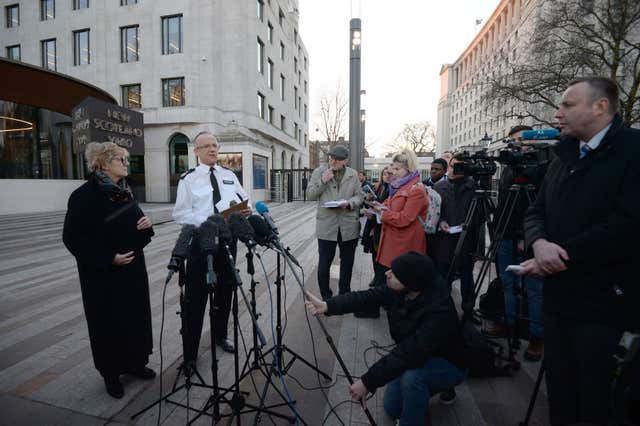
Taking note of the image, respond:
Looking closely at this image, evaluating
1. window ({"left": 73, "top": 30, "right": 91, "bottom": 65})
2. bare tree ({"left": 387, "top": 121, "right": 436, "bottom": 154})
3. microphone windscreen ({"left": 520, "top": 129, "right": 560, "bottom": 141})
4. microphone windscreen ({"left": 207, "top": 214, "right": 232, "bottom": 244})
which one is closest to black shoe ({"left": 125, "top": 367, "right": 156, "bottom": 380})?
microphone windscreen ({"left": 207, "top": 214, "right": 232, "bottom": 244})

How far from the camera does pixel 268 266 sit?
22.6ft

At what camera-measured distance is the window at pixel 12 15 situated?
26266mm

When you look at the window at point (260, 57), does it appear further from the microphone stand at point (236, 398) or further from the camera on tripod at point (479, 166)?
the microphone stand at point (236, 398)

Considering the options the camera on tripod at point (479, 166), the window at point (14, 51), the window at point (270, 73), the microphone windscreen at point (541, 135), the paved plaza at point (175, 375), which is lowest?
the paved plaza at point (175, 375)

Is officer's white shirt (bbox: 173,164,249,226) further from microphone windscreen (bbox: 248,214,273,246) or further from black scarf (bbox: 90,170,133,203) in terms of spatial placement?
microphone windscreen (bbox: 248,214,273,246)

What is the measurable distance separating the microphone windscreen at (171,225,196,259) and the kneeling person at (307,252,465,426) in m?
0.84

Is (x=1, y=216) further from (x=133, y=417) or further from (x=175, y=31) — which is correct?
(x=133, y=417)

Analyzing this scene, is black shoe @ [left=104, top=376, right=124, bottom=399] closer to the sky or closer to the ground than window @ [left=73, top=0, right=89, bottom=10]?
closer to the ground

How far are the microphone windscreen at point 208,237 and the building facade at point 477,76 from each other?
99.8 ft

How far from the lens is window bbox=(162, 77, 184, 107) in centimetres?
2306

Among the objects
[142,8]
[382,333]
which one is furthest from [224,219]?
[142,8]

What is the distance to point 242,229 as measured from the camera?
201 centimetres

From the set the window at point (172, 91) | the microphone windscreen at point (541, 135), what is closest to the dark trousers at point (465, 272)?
the microphone windscreen at point (541, 135)

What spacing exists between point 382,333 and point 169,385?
90.6 inches
